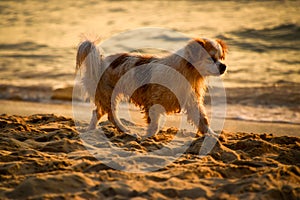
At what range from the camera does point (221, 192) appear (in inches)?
155

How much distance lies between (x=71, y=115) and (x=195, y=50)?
3.01 meters

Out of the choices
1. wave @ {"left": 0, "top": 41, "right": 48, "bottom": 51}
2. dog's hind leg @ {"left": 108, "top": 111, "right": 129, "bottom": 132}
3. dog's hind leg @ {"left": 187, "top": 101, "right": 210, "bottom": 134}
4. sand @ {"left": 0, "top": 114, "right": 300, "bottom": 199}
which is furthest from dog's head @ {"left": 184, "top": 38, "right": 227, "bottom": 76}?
wave @ {"left": 0, "top": 41, "right": 48, "bottom": 51}

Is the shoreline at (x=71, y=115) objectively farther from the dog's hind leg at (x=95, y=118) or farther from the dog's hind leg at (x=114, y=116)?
the dog's hind leg at (x=114, y=116)

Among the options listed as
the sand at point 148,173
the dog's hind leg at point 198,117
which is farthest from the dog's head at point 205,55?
the sand at point 148,173

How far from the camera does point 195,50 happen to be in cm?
572

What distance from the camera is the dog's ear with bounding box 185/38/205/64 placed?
571 cm

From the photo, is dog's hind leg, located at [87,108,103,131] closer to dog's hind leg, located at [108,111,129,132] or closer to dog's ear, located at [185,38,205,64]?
dog's hind leg, located at [108,111,129,132]

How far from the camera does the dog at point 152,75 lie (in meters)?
5.80

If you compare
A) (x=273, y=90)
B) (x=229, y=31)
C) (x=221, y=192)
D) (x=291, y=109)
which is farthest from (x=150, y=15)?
(x=221, y=192)

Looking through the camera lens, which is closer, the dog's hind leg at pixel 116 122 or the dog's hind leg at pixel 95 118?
the dog's hind leg at pixel 116 122

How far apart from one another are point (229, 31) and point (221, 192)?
11560 millimetres

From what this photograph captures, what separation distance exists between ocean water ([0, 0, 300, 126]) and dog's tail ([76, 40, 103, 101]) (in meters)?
0.30

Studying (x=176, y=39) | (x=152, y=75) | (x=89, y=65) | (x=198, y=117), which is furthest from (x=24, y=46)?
(x=198, y=117)

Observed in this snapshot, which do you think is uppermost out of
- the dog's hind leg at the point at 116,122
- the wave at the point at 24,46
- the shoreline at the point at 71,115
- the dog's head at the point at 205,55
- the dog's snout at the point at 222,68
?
the dog's head at the point at 205,55
